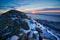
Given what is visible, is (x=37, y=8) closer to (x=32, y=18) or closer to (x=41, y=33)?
(x=32, y=18)

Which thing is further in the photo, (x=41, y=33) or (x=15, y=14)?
(x=15, y=14)

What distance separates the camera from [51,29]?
1958 millimetres

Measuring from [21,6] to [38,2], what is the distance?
337 millimetres

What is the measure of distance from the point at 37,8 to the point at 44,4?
0.16 m

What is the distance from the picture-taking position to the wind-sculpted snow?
1867 millimetres

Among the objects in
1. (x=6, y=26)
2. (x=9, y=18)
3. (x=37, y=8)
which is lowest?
(x=6, y=26)

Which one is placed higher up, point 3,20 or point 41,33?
point 3,20

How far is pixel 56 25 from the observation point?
1.99 meters

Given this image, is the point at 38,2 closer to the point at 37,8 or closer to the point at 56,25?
the point at 37,8

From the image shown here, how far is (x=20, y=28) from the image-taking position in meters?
1.92

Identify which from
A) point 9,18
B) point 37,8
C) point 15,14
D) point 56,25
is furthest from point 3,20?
point 56,25

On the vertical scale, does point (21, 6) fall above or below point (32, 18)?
above

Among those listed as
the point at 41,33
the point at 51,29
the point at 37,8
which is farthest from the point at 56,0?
the point at 41,33

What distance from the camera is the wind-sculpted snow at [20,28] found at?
1867 millimetres
